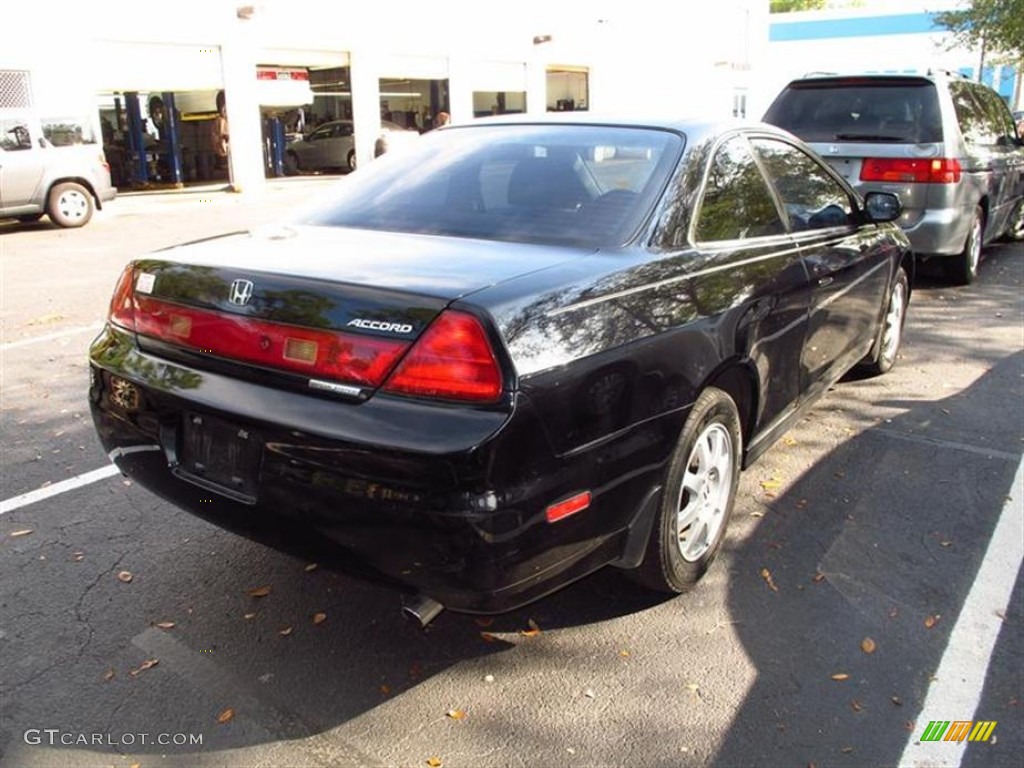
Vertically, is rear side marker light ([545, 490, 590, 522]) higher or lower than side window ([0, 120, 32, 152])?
lower

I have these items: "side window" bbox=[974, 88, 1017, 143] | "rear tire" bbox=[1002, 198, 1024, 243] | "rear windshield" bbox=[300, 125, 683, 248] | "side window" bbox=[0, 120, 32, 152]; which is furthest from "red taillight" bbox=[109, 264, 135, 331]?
"side window" bbox=[0, 120, 32, 152]

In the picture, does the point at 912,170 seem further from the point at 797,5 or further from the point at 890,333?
the point at 797,5

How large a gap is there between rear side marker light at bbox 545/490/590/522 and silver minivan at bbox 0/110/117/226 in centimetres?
1338

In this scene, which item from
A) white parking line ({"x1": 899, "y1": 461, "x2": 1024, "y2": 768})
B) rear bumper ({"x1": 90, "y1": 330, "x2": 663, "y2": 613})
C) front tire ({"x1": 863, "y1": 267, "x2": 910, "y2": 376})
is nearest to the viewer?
rear bumper ({"x1": 90, "y1": 330, "x2": 663, "y2": 613})

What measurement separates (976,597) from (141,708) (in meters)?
2.84

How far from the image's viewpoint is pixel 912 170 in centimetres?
757

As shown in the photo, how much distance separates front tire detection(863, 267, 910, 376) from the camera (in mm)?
5625

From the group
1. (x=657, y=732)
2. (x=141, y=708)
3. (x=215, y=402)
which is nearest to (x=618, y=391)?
(x=657, y=732)

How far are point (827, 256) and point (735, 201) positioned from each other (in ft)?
2.78

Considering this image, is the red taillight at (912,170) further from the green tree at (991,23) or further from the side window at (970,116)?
the green tree at (991,23)

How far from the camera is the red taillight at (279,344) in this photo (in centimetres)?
246

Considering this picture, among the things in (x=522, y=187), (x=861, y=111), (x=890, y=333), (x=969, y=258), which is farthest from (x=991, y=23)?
(x=522, y=187)

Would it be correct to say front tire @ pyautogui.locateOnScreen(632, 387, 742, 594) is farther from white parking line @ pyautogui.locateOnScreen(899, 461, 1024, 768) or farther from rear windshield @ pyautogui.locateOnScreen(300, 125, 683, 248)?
white parking line @ pyautogui.locateOnScreen(899, 461, 1024, 768)

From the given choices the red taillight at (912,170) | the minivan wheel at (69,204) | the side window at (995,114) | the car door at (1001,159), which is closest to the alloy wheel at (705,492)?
the red taillight at (912,170)
